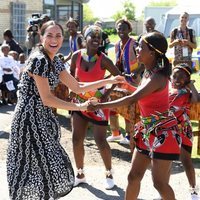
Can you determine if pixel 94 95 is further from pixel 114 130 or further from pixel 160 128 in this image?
pixel 114 130

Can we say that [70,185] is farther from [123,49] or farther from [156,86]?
[123,49]

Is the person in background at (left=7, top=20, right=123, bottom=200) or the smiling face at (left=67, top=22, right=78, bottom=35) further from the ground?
the smiling face at (left=67, top=22, right=78, bottom=35)

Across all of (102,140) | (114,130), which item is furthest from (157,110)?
(114,130)

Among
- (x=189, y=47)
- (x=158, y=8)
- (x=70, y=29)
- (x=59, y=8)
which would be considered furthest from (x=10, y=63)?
(x=158, y=8)

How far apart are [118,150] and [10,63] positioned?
484 centimetres

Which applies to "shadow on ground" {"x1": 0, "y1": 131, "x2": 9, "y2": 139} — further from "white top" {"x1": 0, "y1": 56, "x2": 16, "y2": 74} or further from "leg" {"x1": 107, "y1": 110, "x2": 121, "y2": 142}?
"white top" {"x1": 0, "y1": 56, "x2": 16, "y2": 74}

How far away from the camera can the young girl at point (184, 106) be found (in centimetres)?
476

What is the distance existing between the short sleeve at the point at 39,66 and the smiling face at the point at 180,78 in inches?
58.5

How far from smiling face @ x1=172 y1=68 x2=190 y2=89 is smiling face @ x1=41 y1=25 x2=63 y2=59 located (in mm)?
1350

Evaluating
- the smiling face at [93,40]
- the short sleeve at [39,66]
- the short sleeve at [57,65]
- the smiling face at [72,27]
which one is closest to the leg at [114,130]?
the smiling face at [72,27]

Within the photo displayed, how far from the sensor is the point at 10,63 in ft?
36.0

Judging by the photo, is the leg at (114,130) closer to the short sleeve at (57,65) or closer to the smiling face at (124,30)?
the smiling face at (124,30)

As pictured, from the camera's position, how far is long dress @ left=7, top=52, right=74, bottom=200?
3.94m

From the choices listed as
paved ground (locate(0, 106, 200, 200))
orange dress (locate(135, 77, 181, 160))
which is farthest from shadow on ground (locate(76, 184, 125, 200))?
orange dress (locate(135, 77, 181, 160))
